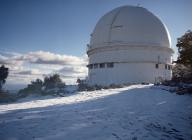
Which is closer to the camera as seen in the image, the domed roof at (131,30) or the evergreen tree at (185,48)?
the evergreen tree at (185,48)

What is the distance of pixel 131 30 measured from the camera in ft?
97.6

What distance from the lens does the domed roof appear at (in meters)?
29.7

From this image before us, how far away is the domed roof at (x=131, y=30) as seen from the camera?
29.7 metres

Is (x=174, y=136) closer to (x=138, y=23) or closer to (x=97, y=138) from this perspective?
(x=97, y=138)

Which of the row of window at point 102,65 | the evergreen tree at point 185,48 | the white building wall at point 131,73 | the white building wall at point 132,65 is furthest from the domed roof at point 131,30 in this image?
the evergreen tree at point 185,48

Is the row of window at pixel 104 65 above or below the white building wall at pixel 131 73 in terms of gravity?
above

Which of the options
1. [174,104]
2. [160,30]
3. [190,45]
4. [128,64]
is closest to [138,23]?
[160,30]

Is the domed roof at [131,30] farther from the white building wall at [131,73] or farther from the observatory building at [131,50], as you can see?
the white building wall at [131,73]

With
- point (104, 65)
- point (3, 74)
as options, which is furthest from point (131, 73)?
point (3, 74)

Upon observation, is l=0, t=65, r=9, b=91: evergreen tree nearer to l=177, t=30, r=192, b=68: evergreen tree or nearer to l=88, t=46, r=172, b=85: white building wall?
l=88, t=46, r=172, b=85: white building wall

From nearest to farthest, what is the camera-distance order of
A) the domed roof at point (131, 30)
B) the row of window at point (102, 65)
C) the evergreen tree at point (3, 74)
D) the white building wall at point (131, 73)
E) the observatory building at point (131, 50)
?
1. the white building wall at point (131, 73)
2. the observatory building at point (131, 50)
3. the domed roof at point (131, 30)
4. the row of window at point (102, 65)
5. the evergreen tree at point (3, 74)

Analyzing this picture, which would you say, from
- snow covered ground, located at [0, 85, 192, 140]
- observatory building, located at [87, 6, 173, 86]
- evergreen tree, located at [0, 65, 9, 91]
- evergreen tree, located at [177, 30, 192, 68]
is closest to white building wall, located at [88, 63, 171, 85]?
observatory building, located at [87, 6, 173, 86]

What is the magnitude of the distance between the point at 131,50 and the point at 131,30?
3.21 metres

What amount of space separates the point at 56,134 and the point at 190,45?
684 inches
